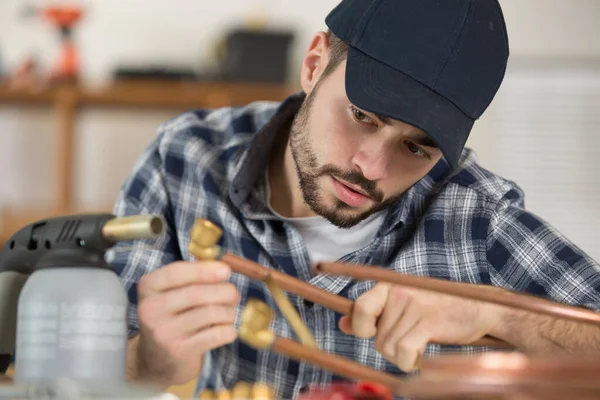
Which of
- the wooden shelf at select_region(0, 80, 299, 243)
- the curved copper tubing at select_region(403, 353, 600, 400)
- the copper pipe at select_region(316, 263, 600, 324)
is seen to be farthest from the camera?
A: the wooden shelf at select_region(0, 80, 299, 243)

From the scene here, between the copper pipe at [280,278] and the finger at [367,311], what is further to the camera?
the finger at [367,311]

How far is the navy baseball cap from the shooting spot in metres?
1.20

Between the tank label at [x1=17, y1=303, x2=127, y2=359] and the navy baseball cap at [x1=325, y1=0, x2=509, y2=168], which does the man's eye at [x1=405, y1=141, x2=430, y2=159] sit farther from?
the tank label at [x1=17, y1=303, x2=127, y2=359]

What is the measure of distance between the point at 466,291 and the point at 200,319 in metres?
0.31

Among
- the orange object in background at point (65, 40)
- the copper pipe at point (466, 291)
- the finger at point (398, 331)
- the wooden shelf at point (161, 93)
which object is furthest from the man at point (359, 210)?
the orange object in background at point (65, 40)

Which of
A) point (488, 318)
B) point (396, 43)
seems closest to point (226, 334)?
point (488, 318)

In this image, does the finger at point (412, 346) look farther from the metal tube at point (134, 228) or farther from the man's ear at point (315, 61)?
the man's ear at point (315, 61)

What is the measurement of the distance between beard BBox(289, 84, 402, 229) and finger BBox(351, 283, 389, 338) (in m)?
0.32

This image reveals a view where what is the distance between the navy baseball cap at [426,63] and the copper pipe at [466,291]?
0.32m

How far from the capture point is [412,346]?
104 cm

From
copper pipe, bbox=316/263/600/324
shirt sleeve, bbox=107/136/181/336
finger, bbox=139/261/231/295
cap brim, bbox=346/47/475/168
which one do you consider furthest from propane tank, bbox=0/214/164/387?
shirt sleeve, bbox=107/136/181/336

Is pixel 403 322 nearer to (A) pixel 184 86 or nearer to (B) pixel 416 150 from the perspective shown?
(B) pixel 416 150

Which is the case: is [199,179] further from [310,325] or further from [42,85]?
[42,85]

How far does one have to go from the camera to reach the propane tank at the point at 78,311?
797mm
